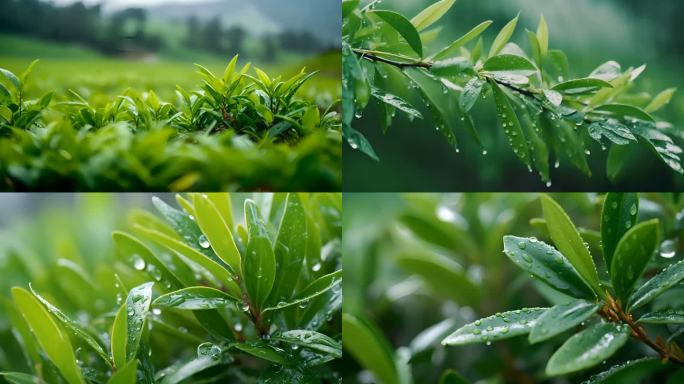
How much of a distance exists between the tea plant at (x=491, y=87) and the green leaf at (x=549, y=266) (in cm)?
17

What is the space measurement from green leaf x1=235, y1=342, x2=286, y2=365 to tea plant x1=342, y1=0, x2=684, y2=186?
0.68ft

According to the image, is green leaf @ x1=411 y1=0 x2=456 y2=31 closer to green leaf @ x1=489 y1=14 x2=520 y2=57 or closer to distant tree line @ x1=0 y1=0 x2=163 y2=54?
green leaf @ x1=489 y1=14 x2=520 y2=57

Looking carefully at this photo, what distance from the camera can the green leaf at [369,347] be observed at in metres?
0.65

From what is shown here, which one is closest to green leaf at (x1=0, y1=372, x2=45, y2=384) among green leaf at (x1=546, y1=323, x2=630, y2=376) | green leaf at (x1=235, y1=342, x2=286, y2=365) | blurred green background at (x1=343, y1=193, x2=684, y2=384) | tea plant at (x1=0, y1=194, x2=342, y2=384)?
tea plant at (x1=0, y1=194, x2=342, y2=384)

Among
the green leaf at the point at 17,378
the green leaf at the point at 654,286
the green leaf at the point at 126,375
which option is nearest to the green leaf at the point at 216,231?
the green leaf at the point at 126,375

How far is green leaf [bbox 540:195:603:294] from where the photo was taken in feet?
1.56

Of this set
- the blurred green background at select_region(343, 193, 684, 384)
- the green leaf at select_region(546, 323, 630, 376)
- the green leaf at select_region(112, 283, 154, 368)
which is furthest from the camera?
the blurred green background at select_region(343, 193, 684, 384)

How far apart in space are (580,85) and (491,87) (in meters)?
0.09

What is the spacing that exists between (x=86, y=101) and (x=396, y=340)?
579 millimetres

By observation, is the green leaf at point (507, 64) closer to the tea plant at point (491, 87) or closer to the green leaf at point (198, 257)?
the tea plant at point (491, 87)

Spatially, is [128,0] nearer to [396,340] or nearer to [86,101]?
[86,101]

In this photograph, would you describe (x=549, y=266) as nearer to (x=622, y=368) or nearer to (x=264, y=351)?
(x=622, y=368)

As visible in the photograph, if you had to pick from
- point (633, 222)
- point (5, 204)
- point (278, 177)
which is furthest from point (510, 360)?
point (5, 204)

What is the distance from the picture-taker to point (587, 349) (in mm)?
418
